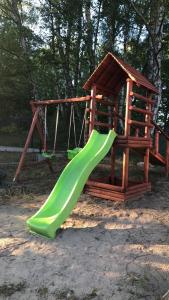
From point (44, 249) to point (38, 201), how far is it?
7.42ft

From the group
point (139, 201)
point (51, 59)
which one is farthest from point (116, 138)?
point (51, 59)

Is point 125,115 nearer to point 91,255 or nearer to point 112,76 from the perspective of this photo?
point 112,76

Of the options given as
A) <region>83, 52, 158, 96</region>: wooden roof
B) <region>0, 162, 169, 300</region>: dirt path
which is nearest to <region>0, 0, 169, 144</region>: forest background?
<region>83, 52, 158, 96</region>: wooden roof

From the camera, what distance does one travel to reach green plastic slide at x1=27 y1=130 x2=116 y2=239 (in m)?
4.90

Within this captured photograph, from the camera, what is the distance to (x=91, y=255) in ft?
14.4

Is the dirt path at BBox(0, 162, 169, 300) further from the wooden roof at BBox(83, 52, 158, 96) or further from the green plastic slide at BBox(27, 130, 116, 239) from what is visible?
the wooden roof at BBox(83, 52, 158, 96)

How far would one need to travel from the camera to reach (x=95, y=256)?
436 centimetres

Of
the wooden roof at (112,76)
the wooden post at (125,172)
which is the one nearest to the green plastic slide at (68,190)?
the wooden post at (125,172)

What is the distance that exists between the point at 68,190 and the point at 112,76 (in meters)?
3.23

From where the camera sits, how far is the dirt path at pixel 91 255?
363 centimetres

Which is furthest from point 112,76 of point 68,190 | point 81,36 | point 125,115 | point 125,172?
point 81,36

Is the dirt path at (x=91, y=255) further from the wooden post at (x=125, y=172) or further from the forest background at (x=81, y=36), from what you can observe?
the forest background at (x=81, y=36)

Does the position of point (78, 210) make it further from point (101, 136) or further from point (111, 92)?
point (111, 92)

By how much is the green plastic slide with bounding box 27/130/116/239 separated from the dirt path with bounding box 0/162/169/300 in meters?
0.20
